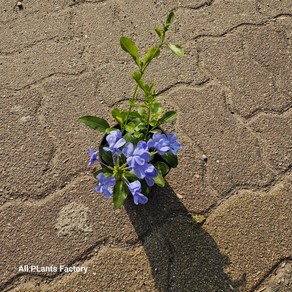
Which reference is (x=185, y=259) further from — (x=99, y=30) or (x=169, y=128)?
(x=99, y=30)

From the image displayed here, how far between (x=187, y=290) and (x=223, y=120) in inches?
35.5

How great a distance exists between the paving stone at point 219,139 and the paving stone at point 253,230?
80mm

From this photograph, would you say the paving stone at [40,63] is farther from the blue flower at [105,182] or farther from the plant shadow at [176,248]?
the blue flower at [105,182]

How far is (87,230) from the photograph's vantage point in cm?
183

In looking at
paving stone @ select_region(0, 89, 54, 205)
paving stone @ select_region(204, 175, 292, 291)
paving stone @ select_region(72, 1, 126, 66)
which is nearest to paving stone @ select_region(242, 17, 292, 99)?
paving stone @ select_region(204, 175, 292, 291)

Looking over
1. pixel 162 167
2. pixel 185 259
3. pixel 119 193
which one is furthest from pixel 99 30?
pixel 185 259

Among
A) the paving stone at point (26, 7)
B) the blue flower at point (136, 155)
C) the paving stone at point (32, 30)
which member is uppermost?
the paving stone at point (26, 7)

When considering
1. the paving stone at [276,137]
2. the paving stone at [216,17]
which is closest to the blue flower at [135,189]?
the paving stone at [276,137]

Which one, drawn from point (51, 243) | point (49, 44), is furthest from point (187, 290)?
point (49, 44)

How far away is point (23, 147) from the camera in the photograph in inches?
80.5

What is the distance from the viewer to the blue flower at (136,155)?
1.36 metres

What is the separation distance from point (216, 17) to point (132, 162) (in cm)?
162

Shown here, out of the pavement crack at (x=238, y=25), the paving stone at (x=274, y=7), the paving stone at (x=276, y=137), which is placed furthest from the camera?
the paving stone at (x=274, y=7)

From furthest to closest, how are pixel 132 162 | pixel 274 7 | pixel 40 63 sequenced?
1. pixel 274 7
2. pixel 40 63
3. pixel 132 162
